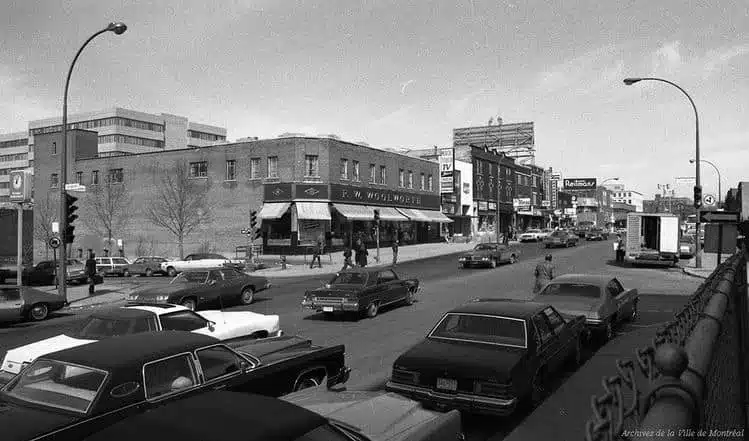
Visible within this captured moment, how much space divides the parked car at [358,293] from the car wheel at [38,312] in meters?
8.20

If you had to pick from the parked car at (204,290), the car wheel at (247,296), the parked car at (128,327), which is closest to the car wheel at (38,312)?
the parked car at (204,290)

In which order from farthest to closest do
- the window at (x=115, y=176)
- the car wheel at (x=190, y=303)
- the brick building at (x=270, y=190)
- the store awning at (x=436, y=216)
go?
the store awning at (x=436, y=216), the window at (x=115, y=176), the brick building at (x=270, y=190), the car wheel at (x=190, y=303)

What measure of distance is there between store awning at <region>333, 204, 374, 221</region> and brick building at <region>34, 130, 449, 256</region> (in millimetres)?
120

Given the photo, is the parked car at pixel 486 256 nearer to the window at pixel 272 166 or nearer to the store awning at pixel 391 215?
the store awning at pixel 391 215

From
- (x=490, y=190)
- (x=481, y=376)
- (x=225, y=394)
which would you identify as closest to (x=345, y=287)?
(x=481, y=376)

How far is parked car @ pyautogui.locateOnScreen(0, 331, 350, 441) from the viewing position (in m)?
5.39

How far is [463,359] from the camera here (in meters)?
7.42

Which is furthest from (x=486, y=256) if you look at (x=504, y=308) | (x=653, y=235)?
(x=504, y=308)

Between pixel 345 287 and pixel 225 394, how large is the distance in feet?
39.4

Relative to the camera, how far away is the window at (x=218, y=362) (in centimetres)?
666

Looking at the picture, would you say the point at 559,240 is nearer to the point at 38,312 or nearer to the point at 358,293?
the point at 358,293

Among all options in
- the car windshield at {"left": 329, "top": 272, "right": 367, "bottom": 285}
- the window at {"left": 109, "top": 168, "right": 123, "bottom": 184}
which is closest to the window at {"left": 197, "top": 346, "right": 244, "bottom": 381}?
the car windshield at {"left": 329, "top": 272, "right": 367, "bottom": 285}

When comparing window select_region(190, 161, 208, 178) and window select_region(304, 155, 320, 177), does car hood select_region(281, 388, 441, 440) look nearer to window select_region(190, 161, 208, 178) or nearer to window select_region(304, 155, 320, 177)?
window select_region(304, 155, 320, 177)

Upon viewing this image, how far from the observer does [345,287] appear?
1598 cm
